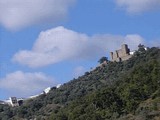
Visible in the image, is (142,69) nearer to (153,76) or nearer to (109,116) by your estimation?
(153,76)

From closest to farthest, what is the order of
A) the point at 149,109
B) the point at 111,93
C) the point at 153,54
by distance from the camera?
the point at 149,109 < the point at 111,93 < the point at 153,54

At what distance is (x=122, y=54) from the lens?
120 meters

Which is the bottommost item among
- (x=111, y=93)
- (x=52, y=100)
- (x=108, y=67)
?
(x=111, y=93)

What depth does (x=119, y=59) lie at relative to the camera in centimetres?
11756

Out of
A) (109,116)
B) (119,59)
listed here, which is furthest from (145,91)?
(119,59)

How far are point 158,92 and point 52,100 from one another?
1746 inches

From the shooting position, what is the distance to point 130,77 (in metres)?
65.1

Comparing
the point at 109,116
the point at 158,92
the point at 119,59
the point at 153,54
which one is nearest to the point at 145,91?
the point at 158,92

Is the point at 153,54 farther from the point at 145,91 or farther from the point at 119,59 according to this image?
the point at 145,91

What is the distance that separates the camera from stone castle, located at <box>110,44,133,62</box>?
118 m

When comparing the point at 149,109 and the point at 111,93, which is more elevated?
the point at 111,93

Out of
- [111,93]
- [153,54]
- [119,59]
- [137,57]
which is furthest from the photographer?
[119,59]

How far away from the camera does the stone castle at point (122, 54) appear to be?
11781 centimetres

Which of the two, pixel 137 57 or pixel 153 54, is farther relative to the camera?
pixel 137 57
